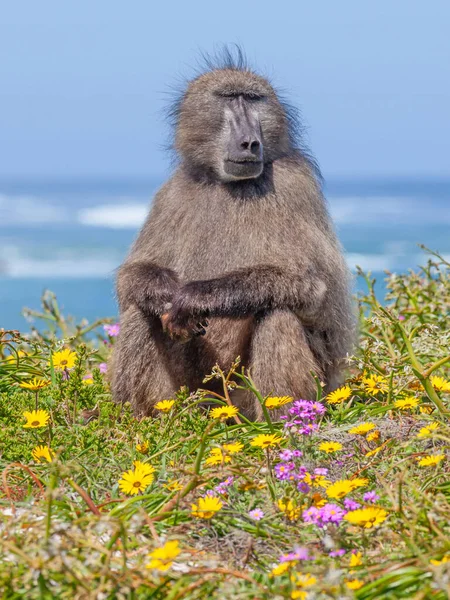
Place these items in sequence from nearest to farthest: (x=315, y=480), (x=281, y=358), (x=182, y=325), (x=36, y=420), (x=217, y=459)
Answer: (x=315, y=480) < (x=217, y=459) < (x=36, y=420) < (x=281, y=358) < (x=182, y=325)

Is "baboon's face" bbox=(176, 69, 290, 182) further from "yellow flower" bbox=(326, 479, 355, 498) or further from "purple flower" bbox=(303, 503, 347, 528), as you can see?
"purple flower" bbox=(303, 503, 347, 528)

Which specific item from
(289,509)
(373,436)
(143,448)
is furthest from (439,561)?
(143,448)

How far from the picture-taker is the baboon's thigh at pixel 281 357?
462 cm

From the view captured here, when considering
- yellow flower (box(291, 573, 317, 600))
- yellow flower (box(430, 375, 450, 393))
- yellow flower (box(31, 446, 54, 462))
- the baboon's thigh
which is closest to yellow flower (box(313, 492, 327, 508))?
yellow flower (box(291, 573, 317, 600))

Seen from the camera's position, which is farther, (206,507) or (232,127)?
(232,127)

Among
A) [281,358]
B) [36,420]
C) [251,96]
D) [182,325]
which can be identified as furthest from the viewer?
[251,96]

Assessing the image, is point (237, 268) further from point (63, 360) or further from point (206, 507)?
point (206, 507)

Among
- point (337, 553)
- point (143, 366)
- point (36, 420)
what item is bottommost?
point (337, 553)

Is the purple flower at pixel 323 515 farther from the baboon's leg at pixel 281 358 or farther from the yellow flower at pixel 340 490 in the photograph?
the baboon's leg at pixel 281 358

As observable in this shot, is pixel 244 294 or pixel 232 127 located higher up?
pixel 232 127

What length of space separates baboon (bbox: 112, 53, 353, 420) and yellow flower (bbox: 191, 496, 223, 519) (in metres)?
1.62

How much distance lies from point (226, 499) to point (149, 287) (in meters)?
1.88

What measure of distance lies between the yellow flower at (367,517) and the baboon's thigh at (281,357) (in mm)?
1727

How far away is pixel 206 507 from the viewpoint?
9.66ft
